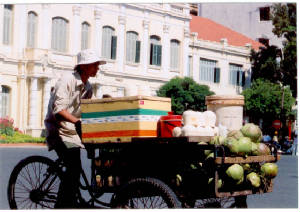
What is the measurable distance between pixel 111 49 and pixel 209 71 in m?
10.1

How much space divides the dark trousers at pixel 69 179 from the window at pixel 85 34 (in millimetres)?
33311

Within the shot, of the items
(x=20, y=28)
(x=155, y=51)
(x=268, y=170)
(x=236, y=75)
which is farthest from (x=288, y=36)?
(x=268, y=170)

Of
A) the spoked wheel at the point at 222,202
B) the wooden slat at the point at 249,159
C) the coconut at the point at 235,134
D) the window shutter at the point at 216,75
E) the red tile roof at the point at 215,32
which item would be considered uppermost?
the red tile roof at the point at 215,32

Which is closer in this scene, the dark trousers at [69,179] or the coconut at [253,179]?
the coconut at [253,179]

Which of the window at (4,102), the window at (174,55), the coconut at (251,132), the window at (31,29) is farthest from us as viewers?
the window at (174,55)

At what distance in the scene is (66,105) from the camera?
20.1 feet

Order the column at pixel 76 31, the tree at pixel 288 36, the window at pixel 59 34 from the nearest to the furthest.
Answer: the window at pixel 59 34 → the column at pixel 76 31 → the tree at pixel 288 36

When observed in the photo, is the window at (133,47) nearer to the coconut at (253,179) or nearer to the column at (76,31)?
the column at (76,31)

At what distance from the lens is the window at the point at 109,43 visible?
4044 centimetres

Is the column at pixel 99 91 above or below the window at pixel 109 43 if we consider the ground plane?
below

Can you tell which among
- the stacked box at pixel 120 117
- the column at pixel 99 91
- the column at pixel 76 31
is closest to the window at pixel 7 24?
the column at pixel 76 31

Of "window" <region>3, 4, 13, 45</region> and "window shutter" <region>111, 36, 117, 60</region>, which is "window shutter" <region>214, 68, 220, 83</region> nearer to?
"window shutter" <region>111, 36, 117, 60</region>

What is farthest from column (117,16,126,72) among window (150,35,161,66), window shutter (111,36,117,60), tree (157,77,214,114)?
tree (157,77,214,114)

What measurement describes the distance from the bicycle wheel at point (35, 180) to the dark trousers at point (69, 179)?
12 centimetres
